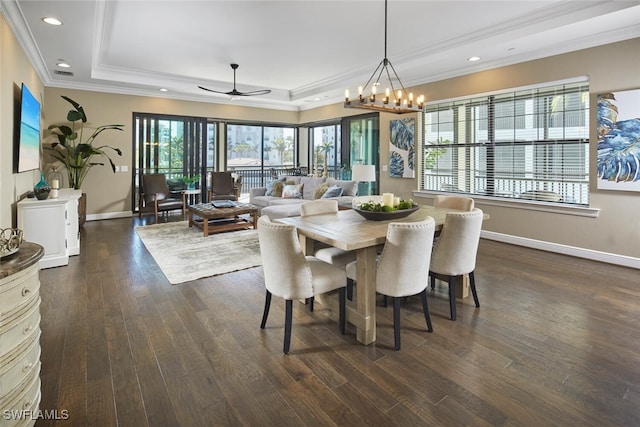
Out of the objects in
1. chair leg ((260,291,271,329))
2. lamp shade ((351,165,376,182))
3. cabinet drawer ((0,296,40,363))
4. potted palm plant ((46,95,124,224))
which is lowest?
chair leg ((260,291,271,329))

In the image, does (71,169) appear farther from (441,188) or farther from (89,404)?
(441,188)

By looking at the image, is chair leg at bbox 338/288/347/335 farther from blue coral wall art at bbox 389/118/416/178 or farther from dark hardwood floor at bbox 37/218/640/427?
blue coral wall art at bbox 389/118/416/178

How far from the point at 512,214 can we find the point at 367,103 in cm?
331

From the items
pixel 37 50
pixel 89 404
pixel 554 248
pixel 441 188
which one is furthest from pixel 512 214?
pixel 37 50

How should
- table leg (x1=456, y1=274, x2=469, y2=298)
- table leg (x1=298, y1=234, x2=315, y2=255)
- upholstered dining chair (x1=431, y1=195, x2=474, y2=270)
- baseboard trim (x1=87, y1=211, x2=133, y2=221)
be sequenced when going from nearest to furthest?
table leg (x1=298, y1=234, x2=315, y2=255)
table leg (x1=456, y1=274, x2=469, y2=298)
upholstered dining chair (x1=431, y1=195, x2=474, y2=270)
baseboard trim (x1=87, y1=211, x2=133, y2=221)

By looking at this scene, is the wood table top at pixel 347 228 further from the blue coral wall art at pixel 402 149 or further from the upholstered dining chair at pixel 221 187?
the upholstered dining chair at pixel 221 187

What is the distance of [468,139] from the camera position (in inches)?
236

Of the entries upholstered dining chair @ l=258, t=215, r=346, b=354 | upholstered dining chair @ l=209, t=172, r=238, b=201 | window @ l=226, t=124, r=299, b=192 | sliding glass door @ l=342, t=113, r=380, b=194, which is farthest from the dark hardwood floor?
window @ l=226, t=124, r=299, b=192

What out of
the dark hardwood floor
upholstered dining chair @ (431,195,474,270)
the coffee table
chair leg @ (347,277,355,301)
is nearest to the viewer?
the dark hardwood floor

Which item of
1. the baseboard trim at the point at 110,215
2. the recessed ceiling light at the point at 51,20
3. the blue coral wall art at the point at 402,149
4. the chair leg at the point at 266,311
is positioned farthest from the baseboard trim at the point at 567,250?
the baseboard trim at the point at 110,215

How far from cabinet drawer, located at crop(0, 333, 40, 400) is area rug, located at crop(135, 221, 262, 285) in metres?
2.06

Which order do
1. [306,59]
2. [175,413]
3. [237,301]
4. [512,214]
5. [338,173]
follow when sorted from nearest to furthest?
[175,413]
[237,301]
[512,214]
[306,59]
[338,173]

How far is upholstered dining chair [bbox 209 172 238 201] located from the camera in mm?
8156

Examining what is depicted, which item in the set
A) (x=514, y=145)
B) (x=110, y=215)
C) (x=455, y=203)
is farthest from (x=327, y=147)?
(x=455, y=203)
